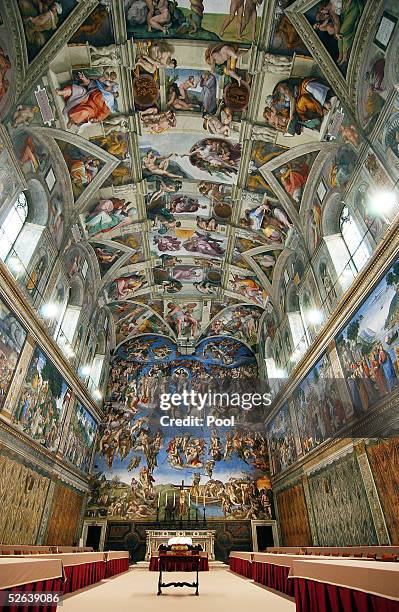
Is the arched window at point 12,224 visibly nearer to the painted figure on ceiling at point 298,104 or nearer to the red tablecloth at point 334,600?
the painted figure on ceiling at point 298,104

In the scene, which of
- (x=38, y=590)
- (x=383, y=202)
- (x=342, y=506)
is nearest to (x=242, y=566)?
(x=342, y=506)

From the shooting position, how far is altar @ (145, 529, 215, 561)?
55.4 ft

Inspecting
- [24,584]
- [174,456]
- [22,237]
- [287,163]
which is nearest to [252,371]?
[174,456]

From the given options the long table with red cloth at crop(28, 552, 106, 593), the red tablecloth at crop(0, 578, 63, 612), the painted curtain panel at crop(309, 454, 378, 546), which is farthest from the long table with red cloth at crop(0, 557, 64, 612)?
the painted curtain panel at crop(309, 454, 378, 546)

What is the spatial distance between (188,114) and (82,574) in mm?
13507

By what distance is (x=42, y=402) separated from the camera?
13.4m

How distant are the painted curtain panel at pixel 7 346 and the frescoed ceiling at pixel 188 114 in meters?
4.45

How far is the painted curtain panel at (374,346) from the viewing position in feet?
28.3

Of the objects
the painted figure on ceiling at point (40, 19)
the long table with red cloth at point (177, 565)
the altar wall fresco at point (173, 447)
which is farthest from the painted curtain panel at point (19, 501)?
the painted figure on ceiling at point (40, 19)

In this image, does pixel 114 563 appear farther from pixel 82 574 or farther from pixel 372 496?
pixel 372 496

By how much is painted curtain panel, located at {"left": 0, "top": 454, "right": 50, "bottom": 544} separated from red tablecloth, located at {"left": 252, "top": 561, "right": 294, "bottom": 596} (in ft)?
23.7

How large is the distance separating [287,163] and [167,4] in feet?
19.8

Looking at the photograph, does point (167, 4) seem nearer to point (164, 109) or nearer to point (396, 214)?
point (164, 109)

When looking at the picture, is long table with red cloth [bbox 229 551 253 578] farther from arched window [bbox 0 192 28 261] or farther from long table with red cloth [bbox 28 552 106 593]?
arched window [bbox 0 192 28 261]
